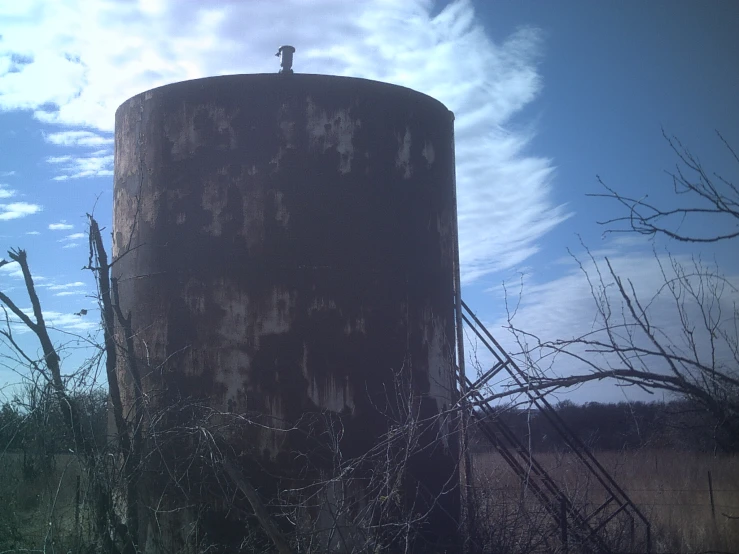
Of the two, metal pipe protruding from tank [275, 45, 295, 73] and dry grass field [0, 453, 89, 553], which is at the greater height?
metal pipe protruding from tank [275, 45, 295, 73]

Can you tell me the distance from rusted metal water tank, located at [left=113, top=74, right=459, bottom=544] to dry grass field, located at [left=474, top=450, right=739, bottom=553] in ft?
6.58

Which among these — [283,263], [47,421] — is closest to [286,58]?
[283,263]

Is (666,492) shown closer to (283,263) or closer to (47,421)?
(283,263)

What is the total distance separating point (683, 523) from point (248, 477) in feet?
33.8

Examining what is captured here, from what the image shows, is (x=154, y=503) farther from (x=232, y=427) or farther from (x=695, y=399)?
(x=695, y=399)

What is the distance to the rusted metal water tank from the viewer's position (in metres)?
5.93

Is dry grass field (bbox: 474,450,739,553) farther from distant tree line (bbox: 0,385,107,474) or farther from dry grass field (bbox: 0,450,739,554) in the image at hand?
distant tree line (bbox: 0,385,107,474)

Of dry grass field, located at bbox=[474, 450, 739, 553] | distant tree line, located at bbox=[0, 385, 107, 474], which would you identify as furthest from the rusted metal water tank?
dry grass field, located at bbox=[474, 450, 739, 553]

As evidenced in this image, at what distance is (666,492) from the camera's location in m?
17.9

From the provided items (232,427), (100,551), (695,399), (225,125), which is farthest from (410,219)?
(100,551)

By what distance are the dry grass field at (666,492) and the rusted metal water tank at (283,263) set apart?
78.9 inches

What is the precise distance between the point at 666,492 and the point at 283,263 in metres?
15.8

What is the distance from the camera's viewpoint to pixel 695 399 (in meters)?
3.99

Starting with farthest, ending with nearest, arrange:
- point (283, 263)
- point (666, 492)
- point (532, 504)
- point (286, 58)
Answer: point (666, 492), point (532, 504), point (286, 58), point (283, 263)
